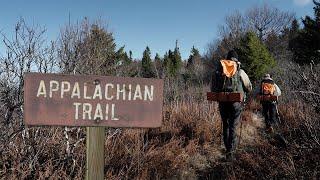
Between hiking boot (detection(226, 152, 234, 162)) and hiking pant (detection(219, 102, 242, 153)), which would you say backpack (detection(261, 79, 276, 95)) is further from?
hiking boot (detection(226, 152, 234, 162))

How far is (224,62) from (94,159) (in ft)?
13.1

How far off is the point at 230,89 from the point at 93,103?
13.3ft

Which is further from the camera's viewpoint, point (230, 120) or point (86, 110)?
point (230, 120)

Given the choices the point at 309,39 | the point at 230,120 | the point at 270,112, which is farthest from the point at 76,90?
the point at 309,39

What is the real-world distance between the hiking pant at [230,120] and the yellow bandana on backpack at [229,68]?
444mm

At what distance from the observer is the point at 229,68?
678 centimetres

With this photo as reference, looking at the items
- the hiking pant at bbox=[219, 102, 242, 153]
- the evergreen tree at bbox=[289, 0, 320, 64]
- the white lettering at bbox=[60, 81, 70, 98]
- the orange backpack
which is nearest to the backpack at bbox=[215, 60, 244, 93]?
the hiking pant at bbox=[219, 102, 242, 153]

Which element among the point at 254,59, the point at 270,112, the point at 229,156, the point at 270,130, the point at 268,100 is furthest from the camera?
the point at 254,59

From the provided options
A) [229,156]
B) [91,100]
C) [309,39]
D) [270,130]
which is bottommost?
[229,156]

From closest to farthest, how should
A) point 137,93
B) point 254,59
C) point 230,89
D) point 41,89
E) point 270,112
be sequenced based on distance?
point 41,89 → point 137,93 → point 230,89 → point 270,112 → point 254,59

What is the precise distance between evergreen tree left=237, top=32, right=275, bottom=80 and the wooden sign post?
76.1 feet

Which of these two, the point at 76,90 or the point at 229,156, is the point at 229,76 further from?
the point at 76,90

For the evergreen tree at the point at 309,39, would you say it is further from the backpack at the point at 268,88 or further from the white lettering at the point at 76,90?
the white lettering at the point at 76,90

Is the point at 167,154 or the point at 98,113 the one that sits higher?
the point at 98,113
